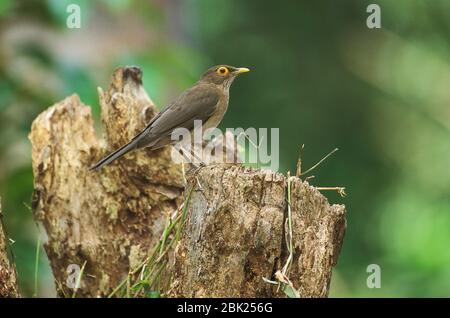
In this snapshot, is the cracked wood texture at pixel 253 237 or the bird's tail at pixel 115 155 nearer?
the cracked wood texture at pixel 253 237

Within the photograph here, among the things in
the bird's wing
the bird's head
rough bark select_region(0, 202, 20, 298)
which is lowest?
rough bark select_region(0, 202, 20, 298)

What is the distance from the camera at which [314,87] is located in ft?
42.9

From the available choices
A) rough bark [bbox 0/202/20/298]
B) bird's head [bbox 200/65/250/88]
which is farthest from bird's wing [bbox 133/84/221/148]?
rough bark [bbox 0/202/20/298]

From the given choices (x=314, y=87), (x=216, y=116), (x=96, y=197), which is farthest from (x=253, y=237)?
(x=314, y=87)

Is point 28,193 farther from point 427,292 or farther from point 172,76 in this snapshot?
point 427,292

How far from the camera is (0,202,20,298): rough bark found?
4441mm

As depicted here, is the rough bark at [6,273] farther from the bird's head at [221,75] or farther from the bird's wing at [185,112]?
the bird's head at [221,75]

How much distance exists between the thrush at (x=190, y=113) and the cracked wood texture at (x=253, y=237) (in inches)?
49.5

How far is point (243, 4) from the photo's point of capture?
13.8 metres

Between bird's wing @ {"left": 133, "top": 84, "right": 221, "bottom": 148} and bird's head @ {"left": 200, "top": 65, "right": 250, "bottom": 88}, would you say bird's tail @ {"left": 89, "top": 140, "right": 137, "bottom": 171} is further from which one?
bird's head @ {"left": 200, "top": 65, "right": 250, "bottom": 88}

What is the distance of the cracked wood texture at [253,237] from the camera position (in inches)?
161

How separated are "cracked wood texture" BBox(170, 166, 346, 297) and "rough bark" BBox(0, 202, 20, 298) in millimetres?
863

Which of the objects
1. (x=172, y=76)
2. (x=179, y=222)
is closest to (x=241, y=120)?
(x=172, y=76)

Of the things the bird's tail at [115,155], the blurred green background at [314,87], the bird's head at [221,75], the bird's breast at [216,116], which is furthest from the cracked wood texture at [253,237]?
the bird's head at [221,75]
